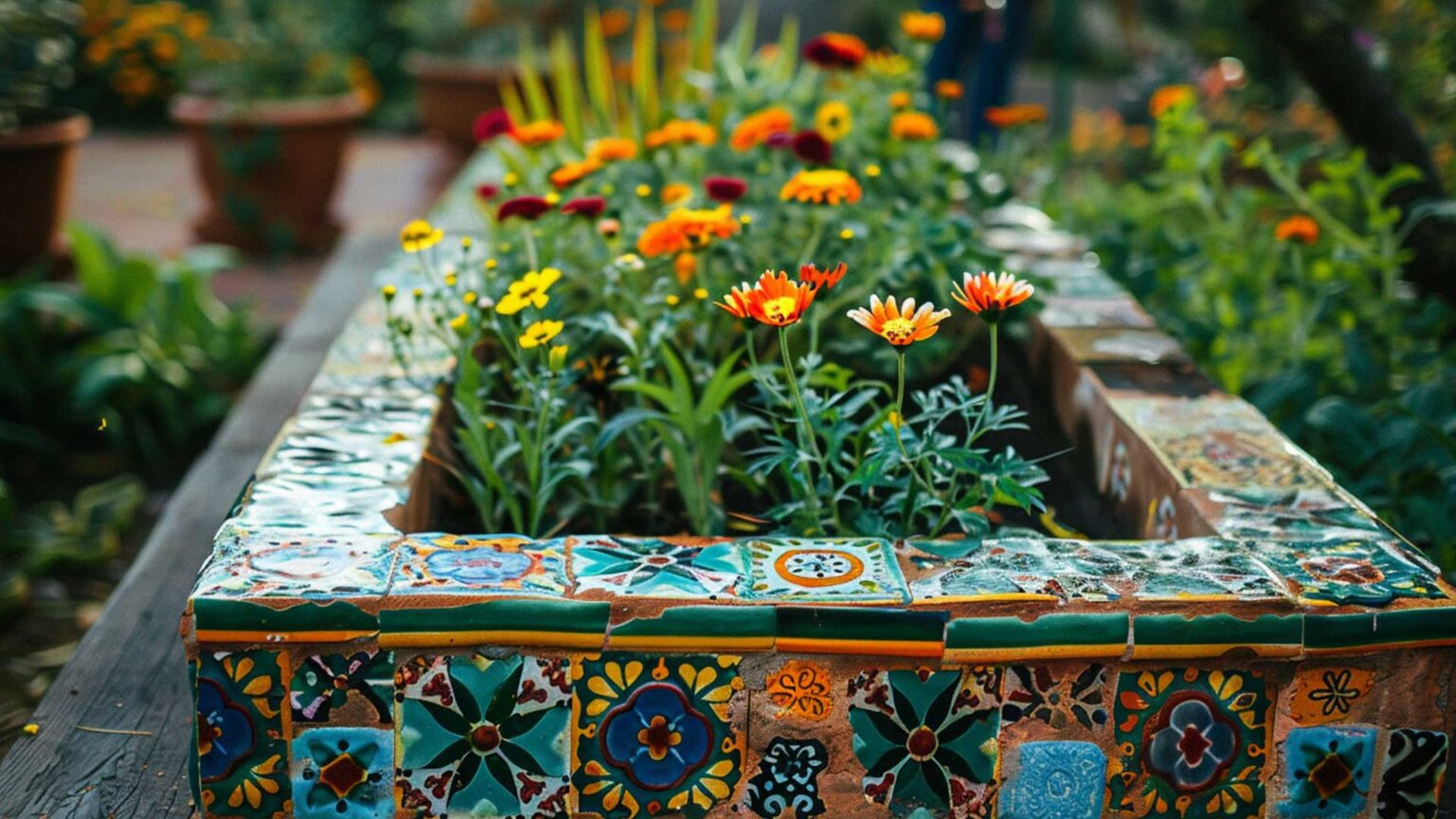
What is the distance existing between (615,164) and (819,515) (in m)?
1.14

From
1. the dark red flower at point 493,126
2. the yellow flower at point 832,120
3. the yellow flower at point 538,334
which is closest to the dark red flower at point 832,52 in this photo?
the yellow flower at point 832,120

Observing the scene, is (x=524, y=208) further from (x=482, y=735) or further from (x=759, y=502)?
(x=482, y=735)

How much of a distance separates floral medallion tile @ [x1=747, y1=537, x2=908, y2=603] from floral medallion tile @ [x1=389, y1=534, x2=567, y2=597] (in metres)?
0.21

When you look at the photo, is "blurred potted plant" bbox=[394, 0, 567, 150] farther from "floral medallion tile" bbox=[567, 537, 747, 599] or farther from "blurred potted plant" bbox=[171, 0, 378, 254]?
"floral medallion tile" bbox=[567, 537, 747, 599]

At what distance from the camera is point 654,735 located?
4.56 feet

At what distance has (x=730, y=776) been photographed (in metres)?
1.41

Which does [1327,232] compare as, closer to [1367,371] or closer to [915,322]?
[1367,371]

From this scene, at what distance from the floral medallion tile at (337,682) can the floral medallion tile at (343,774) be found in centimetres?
2

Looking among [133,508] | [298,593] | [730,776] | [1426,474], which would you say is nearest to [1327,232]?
[1426,474]

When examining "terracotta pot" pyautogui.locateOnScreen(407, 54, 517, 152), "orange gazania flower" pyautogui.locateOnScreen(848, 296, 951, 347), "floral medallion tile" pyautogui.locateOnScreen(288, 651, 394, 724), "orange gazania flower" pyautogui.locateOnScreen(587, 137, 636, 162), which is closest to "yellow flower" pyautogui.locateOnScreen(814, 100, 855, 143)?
"orange gazania flower" pyautogui.locateOnScreen(587, 137, 636, 162)

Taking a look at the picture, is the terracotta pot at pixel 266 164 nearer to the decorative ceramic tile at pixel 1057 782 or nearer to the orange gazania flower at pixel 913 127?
the orange gazania flower at pixel 913 127

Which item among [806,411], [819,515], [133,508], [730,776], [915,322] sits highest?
[915,322]

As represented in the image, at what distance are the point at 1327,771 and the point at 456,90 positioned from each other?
217 inches

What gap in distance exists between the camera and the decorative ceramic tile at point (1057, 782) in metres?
1.40
